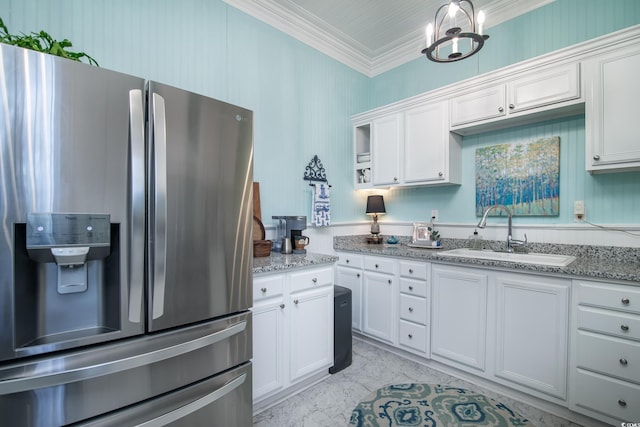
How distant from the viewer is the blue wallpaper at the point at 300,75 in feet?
6.17

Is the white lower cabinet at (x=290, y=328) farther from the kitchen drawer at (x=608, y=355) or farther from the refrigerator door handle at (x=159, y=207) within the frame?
the kitchen drawer at (x=608, y=355)

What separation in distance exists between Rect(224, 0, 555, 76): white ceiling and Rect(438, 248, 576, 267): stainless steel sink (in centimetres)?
212

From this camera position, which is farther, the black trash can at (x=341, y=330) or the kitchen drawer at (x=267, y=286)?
the black trash can at (x=341, y=330)

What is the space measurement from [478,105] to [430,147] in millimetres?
537

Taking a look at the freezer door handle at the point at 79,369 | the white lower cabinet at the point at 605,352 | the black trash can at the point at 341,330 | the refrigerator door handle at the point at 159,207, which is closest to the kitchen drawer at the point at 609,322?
the white lower cabinet at the point at 605,352

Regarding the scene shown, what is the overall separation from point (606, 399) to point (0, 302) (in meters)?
2.81

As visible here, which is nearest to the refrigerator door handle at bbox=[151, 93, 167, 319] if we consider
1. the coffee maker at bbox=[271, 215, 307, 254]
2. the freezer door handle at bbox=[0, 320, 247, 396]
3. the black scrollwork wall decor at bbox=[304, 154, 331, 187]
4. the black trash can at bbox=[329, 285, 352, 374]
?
the freezer door handle at bbox=[0, 320, 247, 396]

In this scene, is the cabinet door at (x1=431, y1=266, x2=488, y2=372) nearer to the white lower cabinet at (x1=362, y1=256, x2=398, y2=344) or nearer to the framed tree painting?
the white lower cabinet at (x1=362, y1=256, x2=398, y2=344)

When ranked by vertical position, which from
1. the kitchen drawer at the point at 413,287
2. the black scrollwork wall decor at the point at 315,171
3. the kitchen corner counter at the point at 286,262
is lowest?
the kitchen drawer at the point at 413,287

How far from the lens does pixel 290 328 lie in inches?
77.6

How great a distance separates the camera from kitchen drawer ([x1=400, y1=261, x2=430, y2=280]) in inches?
95.2

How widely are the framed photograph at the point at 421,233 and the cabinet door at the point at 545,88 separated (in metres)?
1.30

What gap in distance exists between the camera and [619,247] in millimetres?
2045

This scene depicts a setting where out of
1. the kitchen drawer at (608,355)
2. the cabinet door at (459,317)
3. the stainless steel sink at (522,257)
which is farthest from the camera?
the cabinet door at (459,317)
